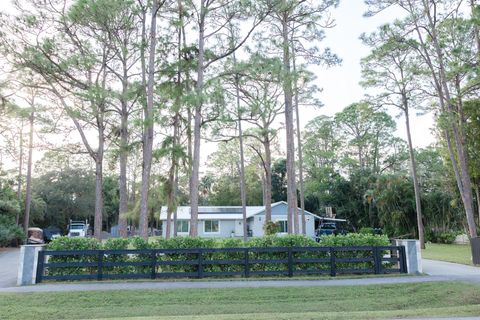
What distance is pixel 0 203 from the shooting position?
26375 mm

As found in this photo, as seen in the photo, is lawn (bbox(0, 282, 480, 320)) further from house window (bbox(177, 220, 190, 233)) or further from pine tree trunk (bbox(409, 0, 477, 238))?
house window (bbox(177, 220, 190, 233))

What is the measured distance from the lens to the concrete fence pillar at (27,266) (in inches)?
401

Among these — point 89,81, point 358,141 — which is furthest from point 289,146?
point 358,141

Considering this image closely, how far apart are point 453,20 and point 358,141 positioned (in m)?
25.2

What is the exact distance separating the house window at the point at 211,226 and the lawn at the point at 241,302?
90.7 ft

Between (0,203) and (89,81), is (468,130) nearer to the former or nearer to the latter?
(89,81)

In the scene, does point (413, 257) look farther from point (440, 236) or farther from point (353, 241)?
point (440, 236)

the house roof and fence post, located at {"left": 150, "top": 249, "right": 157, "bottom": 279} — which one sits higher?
the house roof

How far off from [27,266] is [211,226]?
2678 cm

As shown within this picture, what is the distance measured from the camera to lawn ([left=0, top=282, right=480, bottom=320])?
24.5 ft

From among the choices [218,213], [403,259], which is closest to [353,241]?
[403,259]

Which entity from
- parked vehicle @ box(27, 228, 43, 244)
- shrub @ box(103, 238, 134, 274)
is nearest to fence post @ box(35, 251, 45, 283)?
shrub @ box(103, 238, 134, 274)

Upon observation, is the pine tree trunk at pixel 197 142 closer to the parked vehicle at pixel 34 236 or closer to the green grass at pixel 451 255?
the green grass at pixel 451 255

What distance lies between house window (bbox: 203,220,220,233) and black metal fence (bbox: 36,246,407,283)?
25.3 meters
